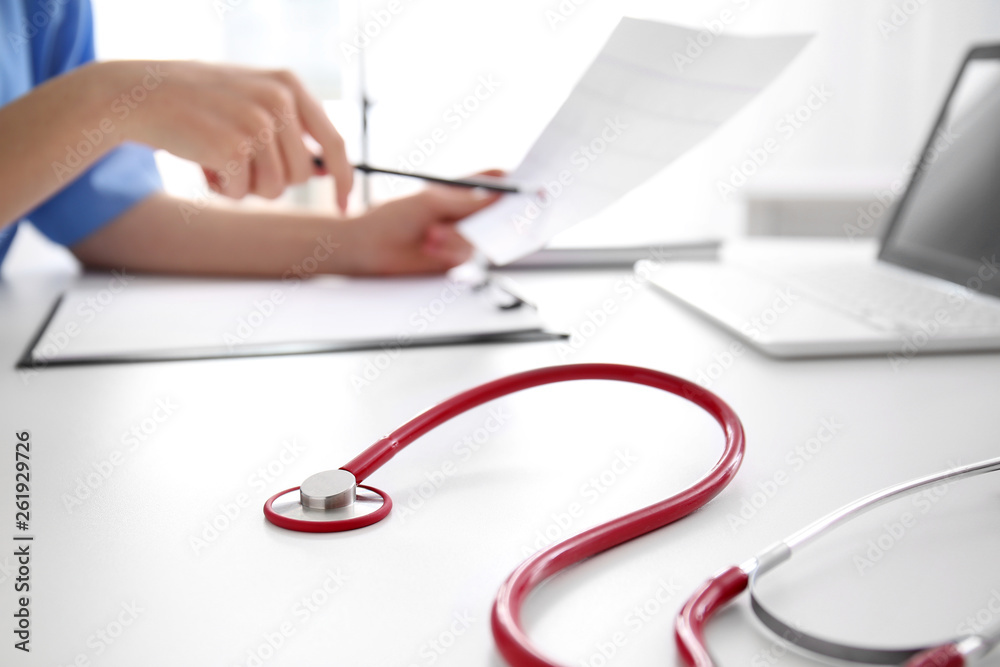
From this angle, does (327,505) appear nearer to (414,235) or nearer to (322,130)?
(322,130)

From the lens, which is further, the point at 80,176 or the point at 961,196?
the point at 80,176

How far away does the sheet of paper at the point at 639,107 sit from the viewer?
1.95 feet

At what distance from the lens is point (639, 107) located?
630mm

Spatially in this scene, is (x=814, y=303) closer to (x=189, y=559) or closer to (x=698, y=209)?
(x=189, y=559)

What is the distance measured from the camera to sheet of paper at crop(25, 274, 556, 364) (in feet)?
2.16

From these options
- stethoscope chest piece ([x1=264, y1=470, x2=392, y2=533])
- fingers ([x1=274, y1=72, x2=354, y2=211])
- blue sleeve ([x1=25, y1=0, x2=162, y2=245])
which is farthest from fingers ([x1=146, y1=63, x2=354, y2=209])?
stethoscope chest piece ([x1=264, y1=470, x2=392, y2=533])

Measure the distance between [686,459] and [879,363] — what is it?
10.3 inches

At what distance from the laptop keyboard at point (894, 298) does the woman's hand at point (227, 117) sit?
1.57 ft

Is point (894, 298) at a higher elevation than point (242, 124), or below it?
below

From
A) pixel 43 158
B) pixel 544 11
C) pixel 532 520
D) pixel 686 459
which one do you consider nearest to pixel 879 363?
pixel 686 459

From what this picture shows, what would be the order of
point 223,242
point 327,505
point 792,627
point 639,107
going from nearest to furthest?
1. point 792,627
2. point 327,505
3. point 639,107
4. point 223,242

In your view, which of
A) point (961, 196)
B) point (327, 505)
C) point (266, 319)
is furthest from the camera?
point (961, 196)

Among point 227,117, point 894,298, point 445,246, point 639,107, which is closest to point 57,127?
point 227,117

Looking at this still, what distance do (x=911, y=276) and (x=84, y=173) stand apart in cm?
98
